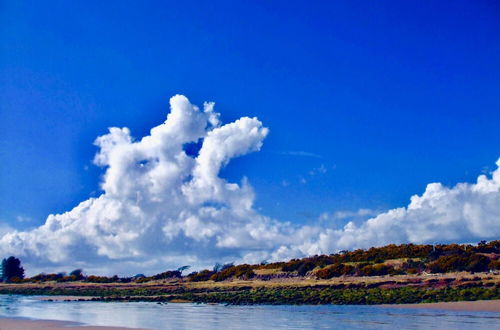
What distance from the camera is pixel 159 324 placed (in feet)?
102

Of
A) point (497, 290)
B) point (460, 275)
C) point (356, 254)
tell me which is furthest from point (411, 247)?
point (497, 290)

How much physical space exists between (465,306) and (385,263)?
126 feet

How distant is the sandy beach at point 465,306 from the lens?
3652cm

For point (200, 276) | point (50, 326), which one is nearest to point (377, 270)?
point (200, 276)

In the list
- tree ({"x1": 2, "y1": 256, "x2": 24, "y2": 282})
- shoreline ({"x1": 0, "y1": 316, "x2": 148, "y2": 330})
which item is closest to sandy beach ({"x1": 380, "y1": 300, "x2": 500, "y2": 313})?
shoreline ({"x1": 0, "y1": 316, "x2": 148, "y2": 330})

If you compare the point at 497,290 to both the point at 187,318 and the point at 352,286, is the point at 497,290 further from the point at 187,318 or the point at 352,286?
the point at 187,318

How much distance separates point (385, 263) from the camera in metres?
76.2

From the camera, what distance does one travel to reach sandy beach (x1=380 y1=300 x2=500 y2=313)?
36522 millimetres

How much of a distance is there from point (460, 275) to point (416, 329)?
39.3 meters

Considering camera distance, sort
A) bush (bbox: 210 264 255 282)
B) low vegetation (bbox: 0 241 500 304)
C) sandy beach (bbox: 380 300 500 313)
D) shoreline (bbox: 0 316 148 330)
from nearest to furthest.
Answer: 1. shoreline (bbox: 0 316 148 330)
2. sandy beach (bbox: 380 300 500 313)
3. low vegetation (bbox: 0 241 500 304)
4. bush (bbox: 210 264 255 282)

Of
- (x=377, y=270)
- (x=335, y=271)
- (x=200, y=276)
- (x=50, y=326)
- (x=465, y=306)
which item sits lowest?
(x=465, y=306)

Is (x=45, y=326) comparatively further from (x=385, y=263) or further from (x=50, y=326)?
(x=385, y=263)

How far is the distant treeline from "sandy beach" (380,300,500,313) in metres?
25.8

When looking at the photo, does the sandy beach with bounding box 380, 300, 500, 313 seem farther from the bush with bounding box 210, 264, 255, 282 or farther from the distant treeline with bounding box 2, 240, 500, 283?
the bush with bounding box 210, 264, 255, 282
